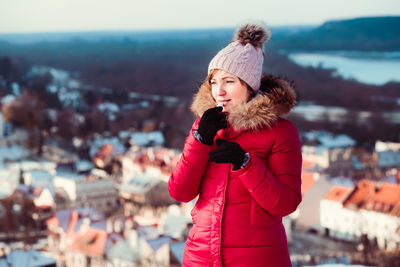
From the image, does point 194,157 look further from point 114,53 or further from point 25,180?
point 114,53

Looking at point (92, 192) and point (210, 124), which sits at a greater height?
point (210, 124)

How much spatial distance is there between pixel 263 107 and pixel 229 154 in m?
0.10

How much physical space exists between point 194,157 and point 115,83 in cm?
3089

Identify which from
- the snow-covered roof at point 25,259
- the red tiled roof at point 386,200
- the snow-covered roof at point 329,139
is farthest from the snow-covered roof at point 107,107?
the snow-covered roof at point 25,259

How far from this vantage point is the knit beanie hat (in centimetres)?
79

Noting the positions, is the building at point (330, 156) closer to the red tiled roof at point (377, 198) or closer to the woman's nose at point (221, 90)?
the red tiled roof at point (377, 198)

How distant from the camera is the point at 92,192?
36.2ft

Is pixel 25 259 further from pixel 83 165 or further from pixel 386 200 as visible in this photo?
pixel 83 165

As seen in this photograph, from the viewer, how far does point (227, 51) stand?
0.80 meters

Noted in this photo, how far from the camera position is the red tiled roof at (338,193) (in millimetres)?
8374

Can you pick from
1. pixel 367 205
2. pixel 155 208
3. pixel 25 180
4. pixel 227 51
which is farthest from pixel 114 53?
pixel 227 51

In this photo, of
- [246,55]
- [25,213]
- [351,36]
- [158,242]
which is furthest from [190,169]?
[351,36]

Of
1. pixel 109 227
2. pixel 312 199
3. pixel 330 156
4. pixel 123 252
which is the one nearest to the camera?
pixel 123 252

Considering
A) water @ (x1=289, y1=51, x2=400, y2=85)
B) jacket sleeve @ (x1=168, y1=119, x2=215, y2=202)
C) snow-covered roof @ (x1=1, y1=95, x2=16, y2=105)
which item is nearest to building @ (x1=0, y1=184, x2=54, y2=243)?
jacket sleeve @ (x1=168, y1=119, x2=215, y2=202)
